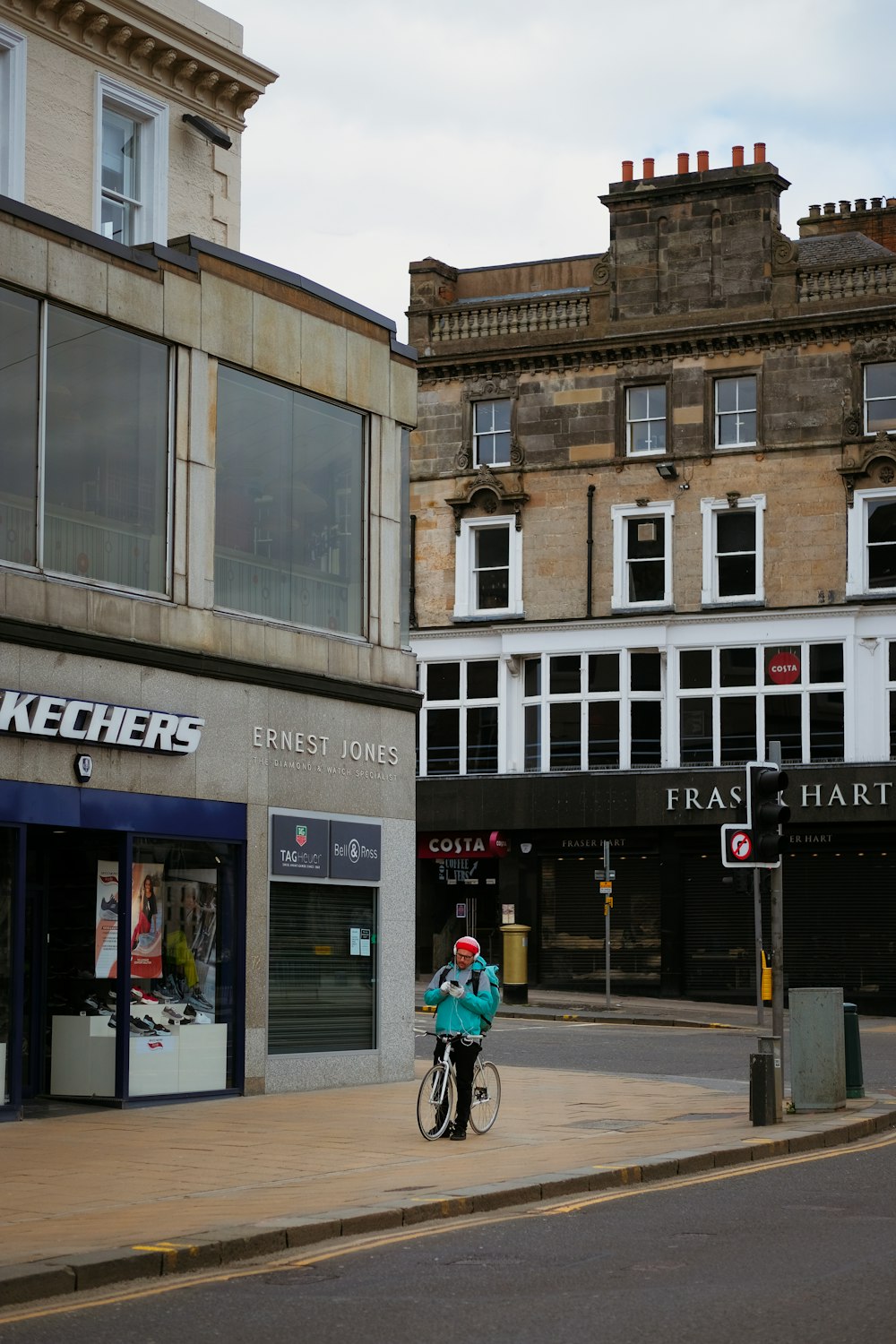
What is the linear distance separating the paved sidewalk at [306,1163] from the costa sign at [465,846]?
2195 centimetres

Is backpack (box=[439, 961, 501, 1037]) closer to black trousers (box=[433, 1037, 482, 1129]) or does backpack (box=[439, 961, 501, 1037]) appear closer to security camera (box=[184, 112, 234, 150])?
black trousers (box=[433, 1037, 482, 1129])

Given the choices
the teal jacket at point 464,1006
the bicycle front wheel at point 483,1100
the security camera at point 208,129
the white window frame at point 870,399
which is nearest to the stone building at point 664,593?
the white window frame at point 870,399

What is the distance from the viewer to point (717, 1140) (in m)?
15.5

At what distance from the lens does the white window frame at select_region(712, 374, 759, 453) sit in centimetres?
4216

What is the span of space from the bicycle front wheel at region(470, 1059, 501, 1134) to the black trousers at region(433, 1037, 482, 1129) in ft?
1.07

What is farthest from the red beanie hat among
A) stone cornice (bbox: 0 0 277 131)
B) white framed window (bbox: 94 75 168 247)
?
stone cornice (bbox: 0 0 277 131)

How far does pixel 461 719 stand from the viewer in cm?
4416

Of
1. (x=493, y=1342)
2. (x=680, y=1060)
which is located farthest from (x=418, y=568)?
(x=493, y=1342)

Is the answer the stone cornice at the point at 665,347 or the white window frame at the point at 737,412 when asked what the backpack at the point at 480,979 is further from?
the stone cornice at the point at 665,347

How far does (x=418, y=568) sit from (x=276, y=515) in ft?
78.0

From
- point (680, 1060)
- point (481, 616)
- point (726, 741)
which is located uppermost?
→ point (481, 616)

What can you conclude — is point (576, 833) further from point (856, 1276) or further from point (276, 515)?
point (856, 1276)

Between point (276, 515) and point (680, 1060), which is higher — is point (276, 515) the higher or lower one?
the higher one

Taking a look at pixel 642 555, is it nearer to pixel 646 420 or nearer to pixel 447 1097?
pixel 646 420
